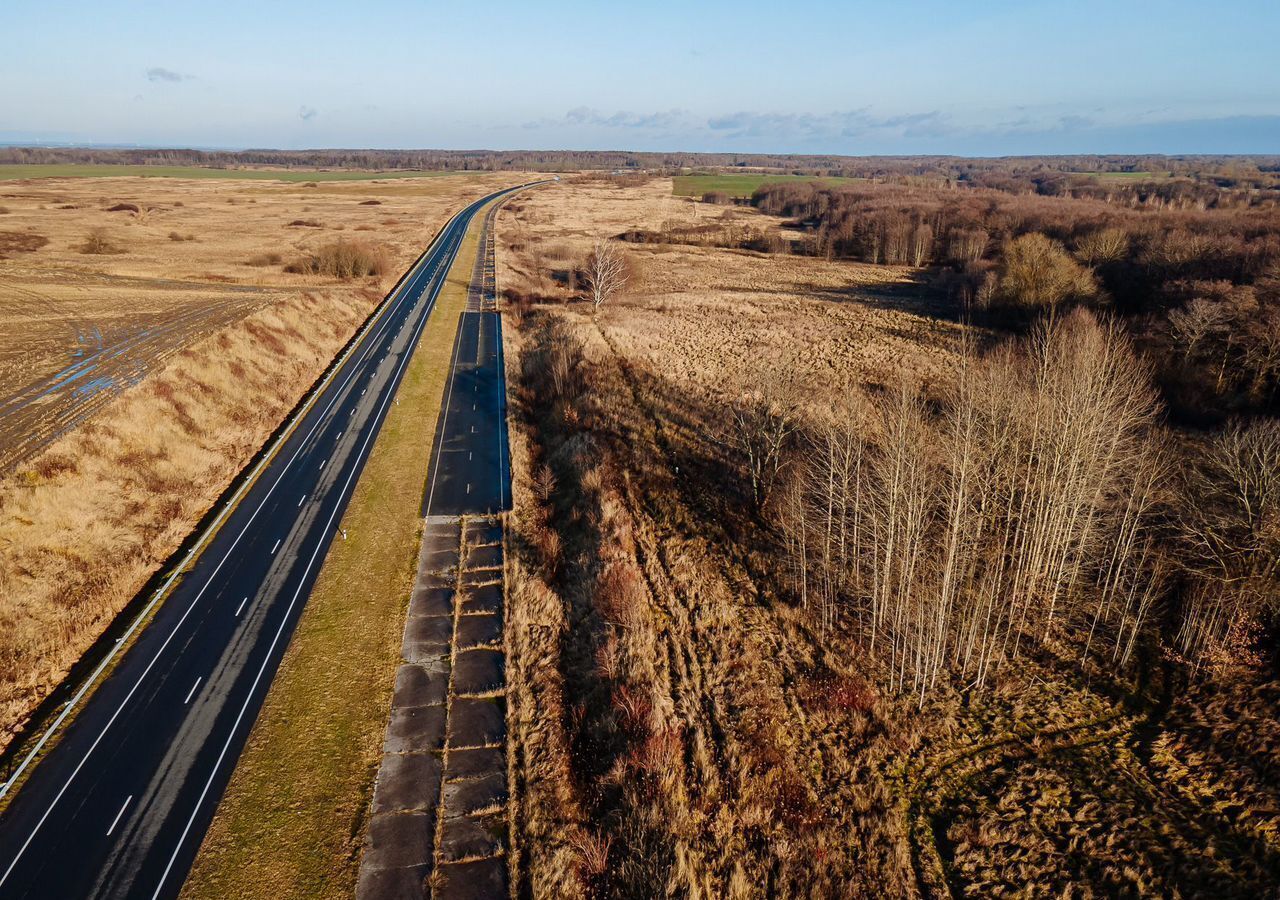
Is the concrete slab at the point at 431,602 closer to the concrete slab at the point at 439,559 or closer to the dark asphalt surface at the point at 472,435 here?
the concrete slab at the point at 439,559

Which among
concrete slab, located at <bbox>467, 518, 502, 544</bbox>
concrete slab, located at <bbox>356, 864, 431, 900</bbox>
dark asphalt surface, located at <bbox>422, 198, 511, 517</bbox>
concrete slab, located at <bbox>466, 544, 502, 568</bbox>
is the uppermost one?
dark asphalt surface, located at <bbox>422, 198, 511, 517</bbox>

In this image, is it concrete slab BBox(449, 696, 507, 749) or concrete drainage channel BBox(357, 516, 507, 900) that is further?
concrete slab BBox(449, 696, 507, 749)

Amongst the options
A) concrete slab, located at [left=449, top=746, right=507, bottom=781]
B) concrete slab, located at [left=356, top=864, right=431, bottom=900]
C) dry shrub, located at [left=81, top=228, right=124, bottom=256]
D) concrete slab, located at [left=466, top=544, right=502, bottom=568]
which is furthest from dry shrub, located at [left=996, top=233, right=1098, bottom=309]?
dry shrub, located at [left=81, top=228, right=124, bottom=256]

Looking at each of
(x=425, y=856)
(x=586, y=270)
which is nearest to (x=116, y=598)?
(x=425, y=856)

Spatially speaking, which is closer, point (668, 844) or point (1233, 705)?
point (668, 844)

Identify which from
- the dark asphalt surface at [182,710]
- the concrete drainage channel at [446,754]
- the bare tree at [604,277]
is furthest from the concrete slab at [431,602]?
the bare tree at [604,277]

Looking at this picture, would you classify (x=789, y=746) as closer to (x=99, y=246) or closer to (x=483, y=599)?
(x=483, y=599)

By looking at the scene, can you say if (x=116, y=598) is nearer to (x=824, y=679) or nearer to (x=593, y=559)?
(x=593, y=559)

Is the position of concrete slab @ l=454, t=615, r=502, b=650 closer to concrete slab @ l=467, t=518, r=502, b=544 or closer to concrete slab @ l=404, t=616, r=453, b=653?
concrete slab @ l=404, t=616, r=453, b=653
